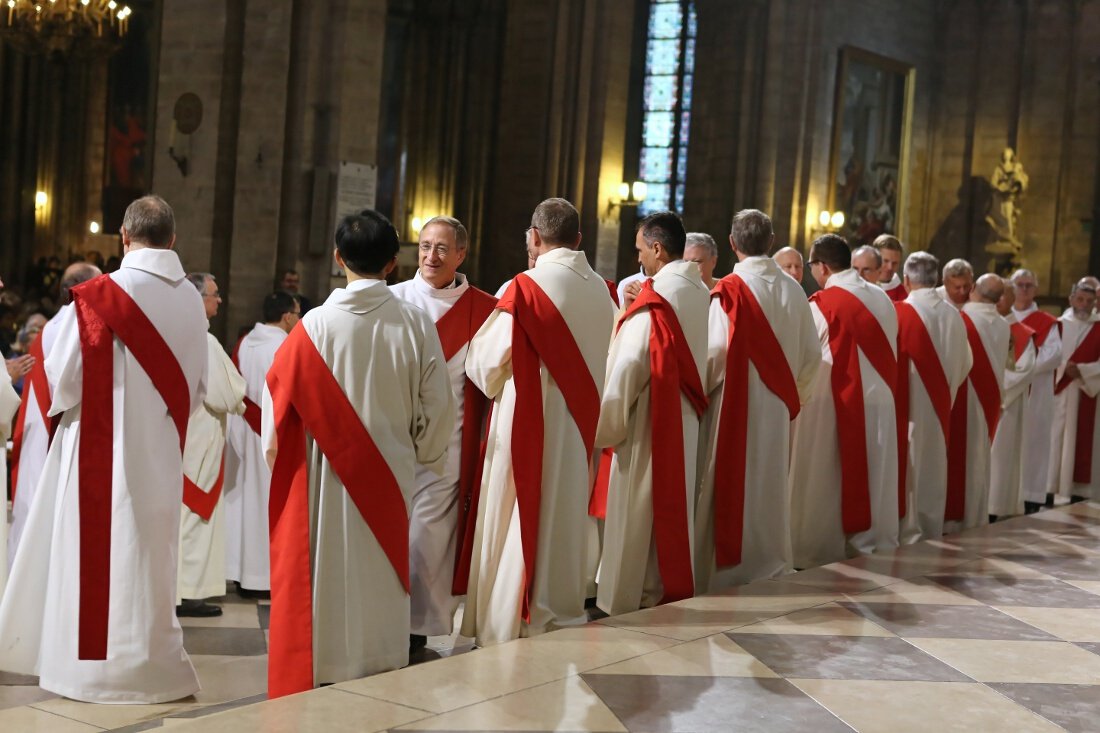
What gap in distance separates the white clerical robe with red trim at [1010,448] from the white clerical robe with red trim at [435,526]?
5939mm

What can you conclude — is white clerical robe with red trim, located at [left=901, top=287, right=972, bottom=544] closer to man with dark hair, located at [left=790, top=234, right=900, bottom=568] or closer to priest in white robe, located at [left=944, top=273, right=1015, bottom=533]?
priest in white robe, located at [left=944, top=273, right=1015, bottom=533]

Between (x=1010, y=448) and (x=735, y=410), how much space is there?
4.50 meters

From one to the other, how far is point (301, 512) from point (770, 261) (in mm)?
3125

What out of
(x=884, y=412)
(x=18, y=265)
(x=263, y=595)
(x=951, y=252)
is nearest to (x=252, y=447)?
(x=263, y=595)

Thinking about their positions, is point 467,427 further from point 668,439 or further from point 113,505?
point 113,505

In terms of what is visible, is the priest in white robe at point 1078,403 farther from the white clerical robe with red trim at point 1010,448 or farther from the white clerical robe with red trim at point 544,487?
the white clerical robe with red trim at point 544,487

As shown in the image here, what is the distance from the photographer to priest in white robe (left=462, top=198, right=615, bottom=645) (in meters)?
5.43

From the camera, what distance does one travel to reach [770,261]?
6.77 meters

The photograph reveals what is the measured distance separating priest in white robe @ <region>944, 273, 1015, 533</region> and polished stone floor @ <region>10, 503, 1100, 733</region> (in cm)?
258

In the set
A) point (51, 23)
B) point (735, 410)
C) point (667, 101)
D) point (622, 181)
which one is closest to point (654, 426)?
point (735, 410)

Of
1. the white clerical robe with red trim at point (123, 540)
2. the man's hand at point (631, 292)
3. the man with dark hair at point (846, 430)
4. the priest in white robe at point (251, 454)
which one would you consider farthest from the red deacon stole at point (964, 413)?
the white clerical robe with red trim at point (123, 540)

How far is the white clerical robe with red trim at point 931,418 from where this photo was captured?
839cm

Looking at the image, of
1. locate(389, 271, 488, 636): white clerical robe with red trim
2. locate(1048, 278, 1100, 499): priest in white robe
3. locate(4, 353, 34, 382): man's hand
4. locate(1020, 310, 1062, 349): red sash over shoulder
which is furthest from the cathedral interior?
locate(1048, 278, 1100, 499): priest in white robe

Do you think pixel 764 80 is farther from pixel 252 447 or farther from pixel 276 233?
pixel 252 447
